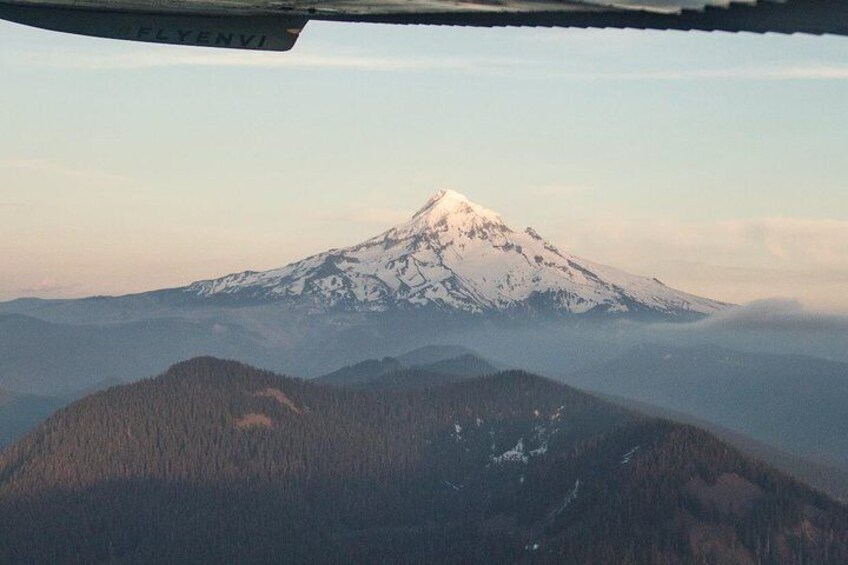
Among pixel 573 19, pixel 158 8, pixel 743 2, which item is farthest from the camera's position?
pixel 158 8

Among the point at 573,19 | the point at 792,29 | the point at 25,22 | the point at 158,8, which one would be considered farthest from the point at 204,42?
the point at 792,29

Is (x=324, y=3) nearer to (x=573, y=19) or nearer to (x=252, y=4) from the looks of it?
(x=252, y=4)

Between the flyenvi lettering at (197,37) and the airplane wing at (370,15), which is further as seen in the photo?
the flyenvi lettering at (197,37)

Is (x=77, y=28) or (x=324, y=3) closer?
(x=324, y=3)

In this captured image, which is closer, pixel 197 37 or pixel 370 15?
pixel 370 15
